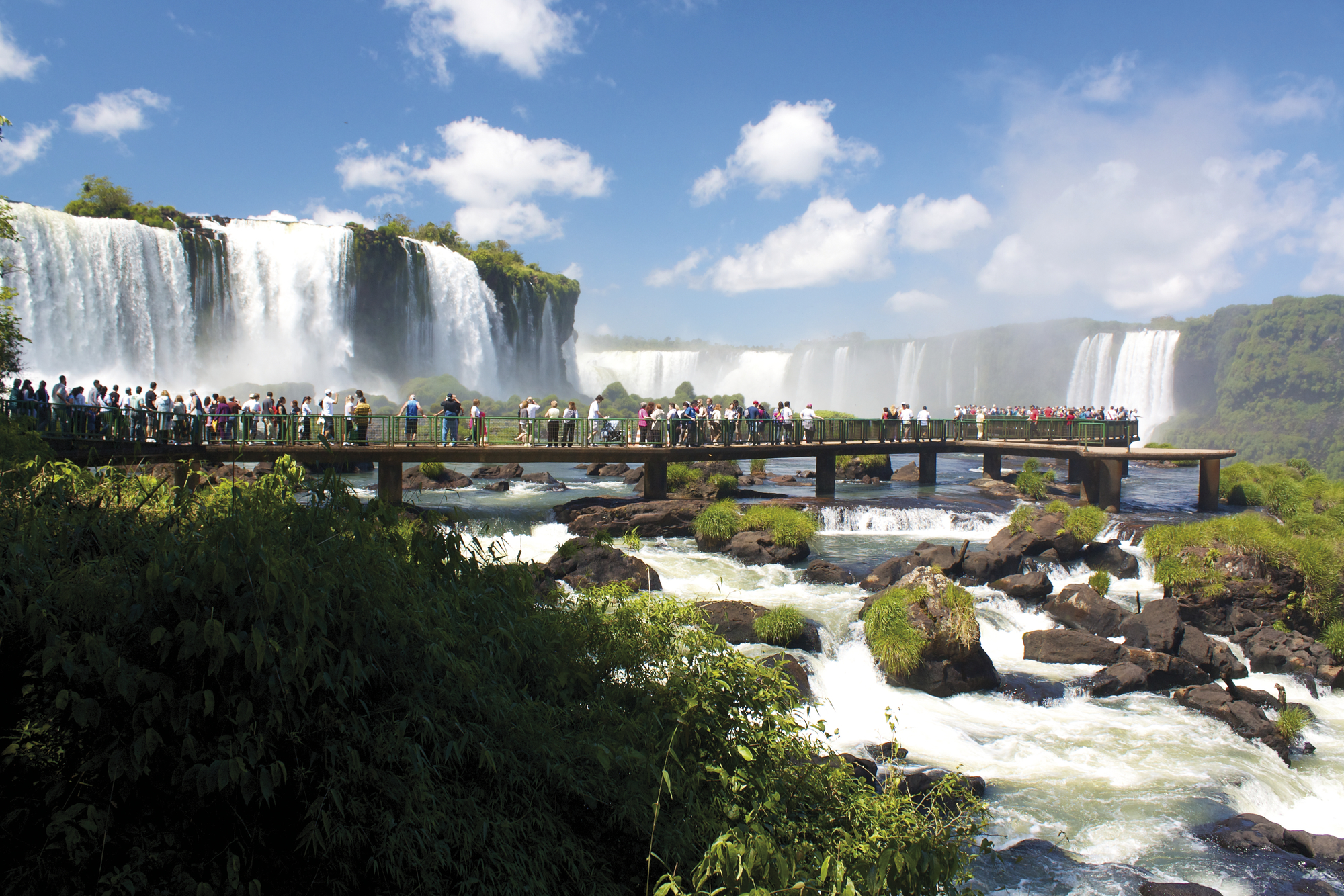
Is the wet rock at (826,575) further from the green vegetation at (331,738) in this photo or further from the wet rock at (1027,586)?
the green vegetation at (331,738)

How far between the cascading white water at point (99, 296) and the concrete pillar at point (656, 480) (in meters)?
A: 27.9

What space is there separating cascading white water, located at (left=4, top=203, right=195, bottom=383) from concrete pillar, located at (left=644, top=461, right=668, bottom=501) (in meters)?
27.9

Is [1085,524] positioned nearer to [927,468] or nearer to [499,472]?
[927,468]

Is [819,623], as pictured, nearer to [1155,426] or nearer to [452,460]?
[452,460]

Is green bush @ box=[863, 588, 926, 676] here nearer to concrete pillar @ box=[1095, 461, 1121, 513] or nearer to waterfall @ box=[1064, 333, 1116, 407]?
concrete pillar @ box=[1095, 461, 1121, 513]

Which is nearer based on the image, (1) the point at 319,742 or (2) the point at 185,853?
(2) the point at 185,853

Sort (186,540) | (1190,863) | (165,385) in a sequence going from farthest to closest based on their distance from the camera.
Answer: (165,385) → (1190,863) → (186,540)

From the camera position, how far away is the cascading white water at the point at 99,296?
32.7 meters

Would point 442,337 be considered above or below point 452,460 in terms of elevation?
above

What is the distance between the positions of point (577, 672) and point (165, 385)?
141 ft

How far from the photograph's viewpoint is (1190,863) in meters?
7.08

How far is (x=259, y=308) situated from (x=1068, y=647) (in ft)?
147

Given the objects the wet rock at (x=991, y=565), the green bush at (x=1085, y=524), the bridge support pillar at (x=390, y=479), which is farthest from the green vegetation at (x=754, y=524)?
the bridge support pillar at (x=390, y=479)

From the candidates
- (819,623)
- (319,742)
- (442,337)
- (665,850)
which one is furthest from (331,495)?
(442,337)
